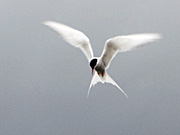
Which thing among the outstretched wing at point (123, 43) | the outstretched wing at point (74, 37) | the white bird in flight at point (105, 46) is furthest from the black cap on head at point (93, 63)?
the outstretched wing at point (74, 37)

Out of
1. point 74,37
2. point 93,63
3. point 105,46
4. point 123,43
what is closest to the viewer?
point 123,43

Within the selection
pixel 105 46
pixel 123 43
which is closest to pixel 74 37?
pixel 105 46

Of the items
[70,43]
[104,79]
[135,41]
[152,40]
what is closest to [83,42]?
[70,43]

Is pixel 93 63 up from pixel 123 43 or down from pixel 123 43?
down

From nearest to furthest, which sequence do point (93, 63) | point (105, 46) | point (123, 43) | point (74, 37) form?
point (123, 43)
point (93, 63)
point (105, 46)
point (74, 37)

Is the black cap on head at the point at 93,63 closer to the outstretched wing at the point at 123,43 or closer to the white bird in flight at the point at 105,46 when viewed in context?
the white bird in flight at the point at 105,46

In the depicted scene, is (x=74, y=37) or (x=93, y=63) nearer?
(x=93, y=63)

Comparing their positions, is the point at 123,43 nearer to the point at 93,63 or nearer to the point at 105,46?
the point at 105,46

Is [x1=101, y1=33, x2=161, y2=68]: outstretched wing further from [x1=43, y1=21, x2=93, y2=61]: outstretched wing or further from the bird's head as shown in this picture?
[x1=43, y1=21, x2=93, y2=61]: outstretched wing
